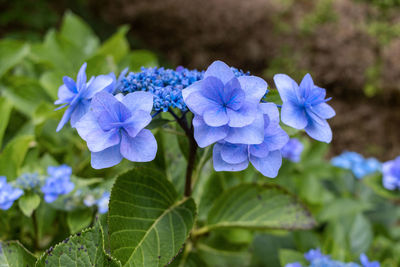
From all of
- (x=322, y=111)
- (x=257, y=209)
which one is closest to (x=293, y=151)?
(x=257, y=209)

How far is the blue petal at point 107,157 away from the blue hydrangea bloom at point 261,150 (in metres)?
0.16

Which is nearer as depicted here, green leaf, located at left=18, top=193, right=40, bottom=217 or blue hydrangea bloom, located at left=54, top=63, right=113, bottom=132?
blue hydrangea bloom, located at left=54, top=63, right=113, bottom=132

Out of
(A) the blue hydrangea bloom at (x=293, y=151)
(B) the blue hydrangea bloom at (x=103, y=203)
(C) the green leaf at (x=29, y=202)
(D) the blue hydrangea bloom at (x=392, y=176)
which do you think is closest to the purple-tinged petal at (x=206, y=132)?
(B) the blue hydrangea bloom at (x=103, y=203)

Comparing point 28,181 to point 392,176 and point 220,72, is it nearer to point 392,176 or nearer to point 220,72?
point 220,72

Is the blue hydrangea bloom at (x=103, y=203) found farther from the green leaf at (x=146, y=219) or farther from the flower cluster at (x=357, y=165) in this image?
the flower cluster at (x=357, y=165)

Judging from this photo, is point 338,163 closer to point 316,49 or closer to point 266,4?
point 316,49

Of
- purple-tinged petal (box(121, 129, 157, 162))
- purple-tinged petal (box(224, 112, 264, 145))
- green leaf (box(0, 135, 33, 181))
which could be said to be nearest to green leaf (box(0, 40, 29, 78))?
green leaf (box(0, 135, 33, 181))

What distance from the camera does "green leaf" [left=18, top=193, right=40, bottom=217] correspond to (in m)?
0.94

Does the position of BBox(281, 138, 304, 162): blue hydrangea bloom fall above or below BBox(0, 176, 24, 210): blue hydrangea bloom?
below

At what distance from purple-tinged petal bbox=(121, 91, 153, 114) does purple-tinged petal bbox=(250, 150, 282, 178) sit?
0.64 feet

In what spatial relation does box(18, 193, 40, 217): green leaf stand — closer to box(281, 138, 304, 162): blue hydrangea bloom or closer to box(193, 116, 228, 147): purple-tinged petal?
box(193, 116, 228, 147): purple-tinged petal

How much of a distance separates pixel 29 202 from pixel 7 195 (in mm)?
55

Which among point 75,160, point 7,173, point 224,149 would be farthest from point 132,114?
point 75,160

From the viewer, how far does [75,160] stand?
139 cm
